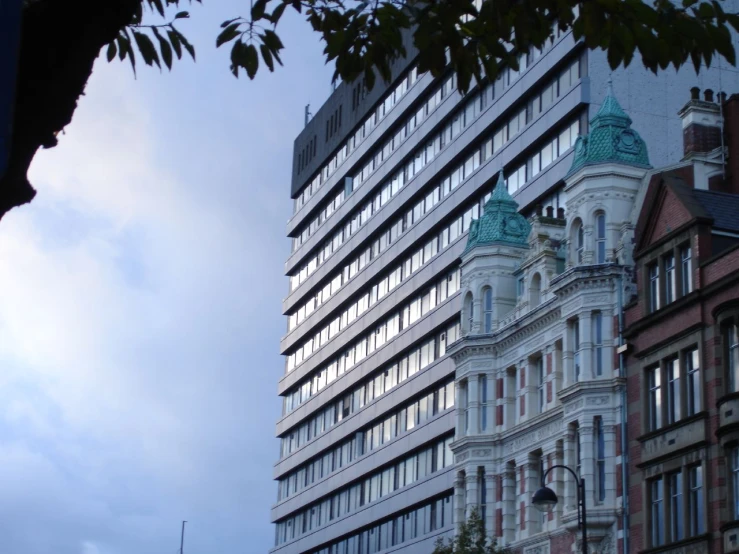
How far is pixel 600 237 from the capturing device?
47812mm

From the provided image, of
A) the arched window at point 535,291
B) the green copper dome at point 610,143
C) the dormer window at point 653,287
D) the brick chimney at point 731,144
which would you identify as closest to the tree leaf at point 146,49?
the dormer window at point 653,287

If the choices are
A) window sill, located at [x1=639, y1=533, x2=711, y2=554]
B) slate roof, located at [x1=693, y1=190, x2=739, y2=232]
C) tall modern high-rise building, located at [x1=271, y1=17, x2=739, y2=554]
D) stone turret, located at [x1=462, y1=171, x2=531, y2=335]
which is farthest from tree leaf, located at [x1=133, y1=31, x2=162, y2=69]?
tall modern high-rise building, located at [x1=271, y1=17, x2=739, y2=554]

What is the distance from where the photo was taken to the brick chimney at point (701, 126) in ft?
159

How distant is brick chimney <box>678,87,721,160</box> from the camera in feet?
159

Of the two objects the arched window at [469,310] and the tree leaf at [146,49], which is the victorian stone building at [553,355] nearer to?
the arched window at [469,310]

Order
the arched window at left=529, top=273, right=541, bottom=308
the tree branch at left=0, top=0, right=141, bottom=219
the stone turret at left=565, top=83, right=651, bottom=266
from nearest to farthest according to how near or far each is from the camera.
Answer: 1. the tree branch at left=0, top=0, right=141, bottom=219
2. the stone turret at left=565, top=83, right=651, bottom=266
3. the arched window at left=529, top=273, right=541, bottom=308

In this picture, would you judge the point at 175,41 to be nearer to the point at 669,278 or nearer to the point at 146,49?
the point at 146,49

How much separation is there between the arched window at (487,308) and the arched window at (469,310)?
2.26 feet

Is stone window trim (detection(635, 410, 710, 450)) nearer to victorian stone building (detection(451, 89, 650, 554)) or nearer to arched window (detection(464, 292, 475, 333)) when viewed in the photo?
victorian stone building (detection(451, 89, 650, 554))

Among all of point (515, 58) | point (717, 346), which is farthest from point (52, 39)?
point (717, 346)

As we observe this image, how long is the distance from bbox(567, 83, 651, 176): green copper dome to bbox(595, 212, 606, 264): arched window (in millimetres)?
2096

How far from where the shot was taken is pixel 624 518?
43.8 m

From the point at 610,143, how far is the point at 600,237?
3.72m

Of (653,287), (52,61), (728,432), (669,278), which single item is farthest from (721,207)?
(52,61)
